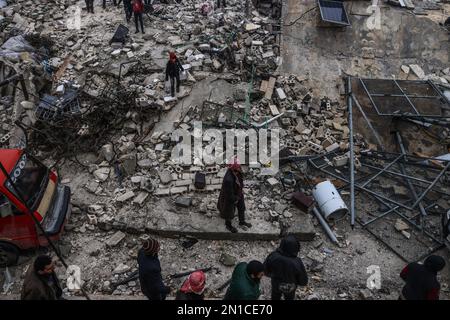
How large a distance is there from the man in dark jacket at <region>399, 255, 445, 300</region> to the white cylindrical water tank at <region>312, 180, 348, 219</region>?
7.19ft

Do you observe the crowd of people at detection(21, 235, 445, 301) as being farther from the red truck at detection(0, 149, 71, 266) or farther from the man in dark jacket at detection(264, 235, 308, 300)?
the red truck at detection(0, 149, 71, 266)

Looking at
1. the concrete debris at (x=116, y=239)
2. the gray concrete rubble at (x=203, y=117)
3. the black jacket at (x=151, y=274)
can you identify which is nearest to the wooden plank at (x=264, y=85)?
the gray concrete rubble at (x=203, y=117)

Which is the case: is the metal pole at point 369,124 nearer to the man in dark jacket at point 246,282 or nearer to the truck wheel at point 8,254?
the man in dark jacket at point 246,282

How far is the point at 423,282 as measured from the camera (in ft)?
16.5

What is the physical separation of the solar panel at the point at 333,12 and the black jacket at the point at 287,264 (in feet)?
29.9

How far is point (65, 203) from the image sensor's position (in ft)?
23.5

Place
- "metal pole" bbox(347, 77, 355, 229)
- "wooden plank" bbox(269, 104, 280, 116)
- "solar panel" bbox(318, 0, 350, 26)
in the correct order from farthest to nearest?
1. "solar panel" bbox(318, 0, 350, 26)
2. "wooden plank" bbox(269, 104, 280, 116)
3. "metal pole" bbox(347, 77, 355, 229)

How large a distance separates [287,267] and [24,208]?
4.38m

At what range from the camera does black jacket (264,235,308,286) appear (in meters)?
4.92

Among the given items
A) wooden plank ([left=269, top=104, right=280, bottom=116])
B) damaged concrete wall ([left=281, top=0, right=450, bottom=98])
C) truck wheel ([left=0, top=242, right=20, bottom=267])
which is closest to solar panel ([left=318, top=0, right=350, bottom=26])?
damaged concrete wall ([left=281, top=0, right=450, bottom=98])

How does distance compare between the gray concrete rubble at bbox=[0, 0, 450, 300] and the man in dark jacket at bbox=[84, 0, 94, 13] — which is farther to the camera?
the man in dark jacket at bbox=[84, 0, 94, 13]

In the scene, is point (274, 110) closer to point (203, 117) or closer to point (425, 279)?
point (203, 117)

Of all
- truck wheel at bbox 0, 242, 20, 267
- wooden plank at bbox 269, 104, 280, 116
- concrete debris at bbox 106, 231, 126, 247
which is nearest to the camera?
truck wheel at bbox 0, 242, 20, 267

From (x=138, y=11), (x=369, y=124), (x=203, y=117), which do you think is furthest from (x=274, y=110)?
(x=138, y=11)
